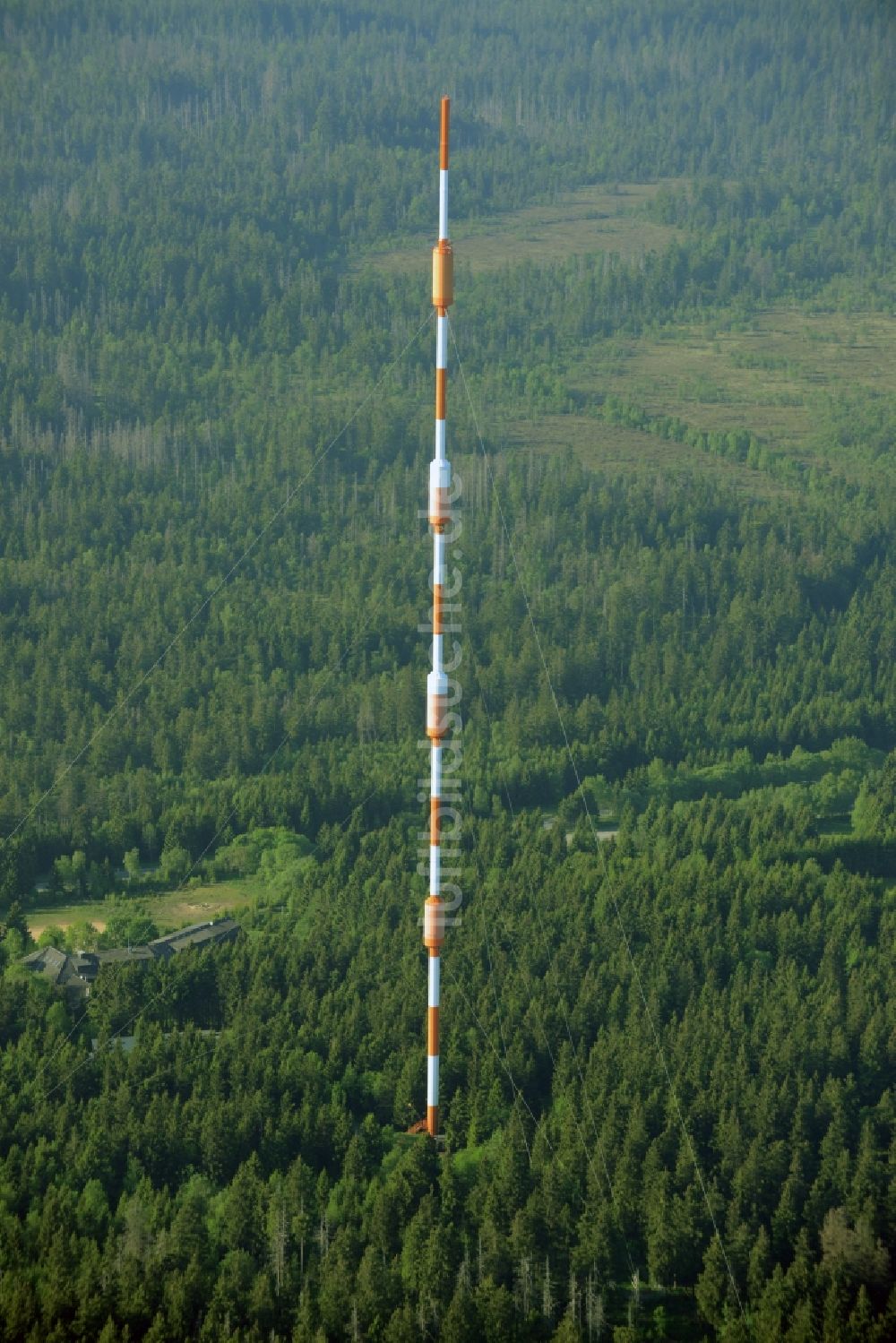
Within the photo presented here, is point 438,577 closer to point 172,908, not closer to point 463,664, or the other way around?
point 172,908

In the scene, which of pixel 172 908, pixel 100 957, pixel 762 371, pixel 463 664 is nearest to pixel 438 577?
pixel 100 957

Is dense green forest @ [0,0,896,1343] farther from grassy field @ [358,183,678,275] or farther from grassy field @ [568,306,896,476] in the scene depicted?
grassy field @ [358,183,678,275]

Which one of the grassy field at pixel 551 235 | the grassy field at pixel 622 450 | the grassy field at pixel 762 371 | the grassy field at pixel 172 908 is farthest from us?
the grassy field at pixel 551 235

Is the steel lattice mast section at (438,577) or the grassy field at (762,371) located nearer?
the steel lattice mast section at (438,577)

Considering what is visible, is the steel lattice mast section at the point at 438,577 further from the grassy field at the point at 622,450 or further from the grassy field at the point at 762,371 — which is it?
the grassy field at the point at 762,371

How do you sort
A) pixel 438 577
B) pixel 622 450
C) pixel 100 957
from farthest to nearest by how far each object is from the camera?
pixel 622 450 < pixel 100 957 < pixel 438 577

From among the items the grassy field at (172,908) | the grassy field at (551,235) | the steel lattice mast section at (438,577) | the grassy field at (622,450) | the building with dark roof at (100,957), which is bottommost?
the grassy field at (622,450)

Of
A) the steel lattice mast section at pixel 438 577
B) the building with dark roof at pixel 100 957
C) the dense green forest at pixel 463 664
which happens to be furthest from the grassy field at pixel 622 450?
the steel lattice mast section at pixel 438 577

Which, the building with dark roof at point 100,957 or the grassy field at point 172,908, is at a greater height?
the building with dark roof at point 100,957
